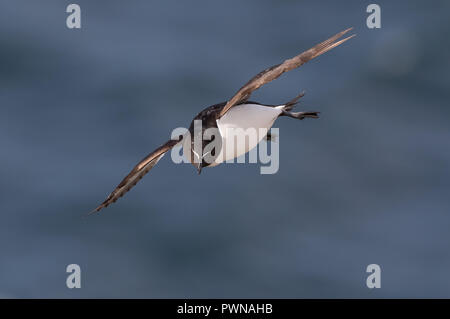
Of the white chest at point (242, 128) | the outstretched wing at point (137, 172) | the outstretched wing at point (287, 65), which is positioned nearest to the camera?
the outstretched wing at point (287, 65)

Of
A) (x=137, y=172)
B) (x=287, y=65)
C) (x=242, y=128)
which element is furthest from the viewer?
(x=137, y=172)

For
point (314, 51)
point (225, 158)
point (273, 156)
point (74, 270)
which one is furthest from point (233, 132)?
point (273, 156)

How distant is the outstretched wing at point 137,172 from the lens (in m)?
11.5

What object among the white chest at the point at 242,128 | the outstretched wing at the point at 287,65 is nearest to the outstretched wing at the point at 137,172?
the white chest at the point at 242,128

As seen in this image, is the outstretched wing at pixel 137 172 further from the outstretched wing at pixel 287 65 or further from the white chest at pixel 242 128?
the outstretched wing at pixel 287 65

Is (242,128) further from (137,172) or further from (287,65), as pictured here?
(137,172)

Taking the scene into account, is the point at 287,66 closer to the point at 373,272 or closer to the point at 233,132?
the point at 233,132

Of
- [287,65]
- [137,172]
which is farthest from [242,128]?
[137,172]

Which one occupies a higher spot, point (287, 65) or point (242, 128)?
point (287, 65)

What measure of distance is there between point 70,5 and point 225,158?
35.8 feet

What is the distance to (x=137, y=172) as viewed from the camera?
12281 mm

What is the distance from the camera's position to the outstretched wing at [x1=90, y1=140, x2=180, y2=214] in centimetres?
1153

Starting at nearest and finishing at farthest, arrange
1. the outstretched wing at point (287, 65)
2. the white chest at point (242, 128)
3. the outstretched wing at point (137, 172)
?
1. the outstretched wing at point (287, 65)
2. the white chest at point (242, 128)
3. the outstretched wing at point (137, 172)

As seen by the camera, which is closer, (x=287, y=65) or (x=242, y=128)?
(x=287, y=65)
